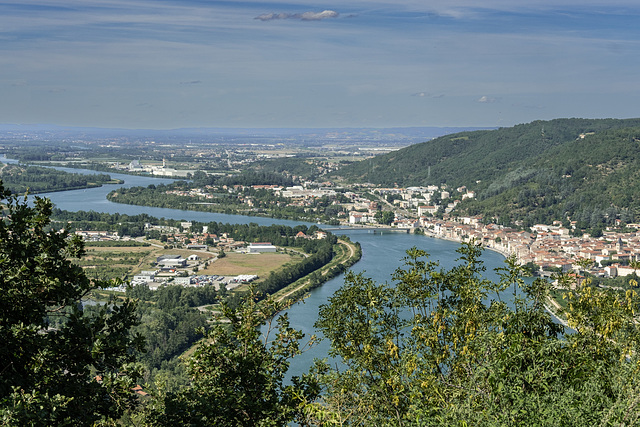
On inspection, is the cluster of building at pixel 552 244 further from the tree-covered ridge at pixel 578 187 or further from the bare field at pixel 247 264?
the bare field at pixel 247 264

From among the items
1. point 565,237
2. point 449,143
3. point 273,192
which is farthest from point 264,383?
point 449,143

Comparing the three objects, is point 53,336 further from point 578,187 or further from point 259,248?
point 578,187

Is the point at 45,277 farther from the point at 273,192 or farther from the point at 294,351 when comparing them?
the point at 273,192

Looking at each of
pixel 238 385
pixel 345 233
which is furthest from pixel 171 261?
pixel 238 385

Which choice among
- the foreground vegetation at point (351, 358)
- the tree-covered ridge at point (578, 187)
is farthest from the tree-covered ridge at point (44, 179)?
the foreground vegetation at point (351, 358)

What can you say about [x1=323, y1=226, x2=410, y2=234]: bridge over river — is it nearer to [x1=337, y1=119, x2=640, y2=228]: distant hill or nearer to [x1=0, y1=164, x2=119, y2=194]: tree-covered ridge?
[x1=337, y1=119, x2=640, y2=228]: distant hill
